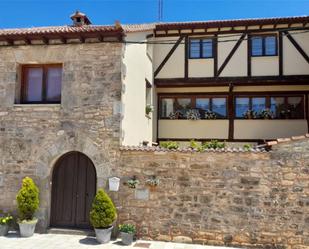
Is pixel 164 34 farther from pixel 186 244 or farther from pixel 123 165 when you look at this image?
pixel 186 244

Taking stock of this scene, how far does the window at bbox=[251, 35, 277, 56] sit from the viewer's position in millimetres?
12234

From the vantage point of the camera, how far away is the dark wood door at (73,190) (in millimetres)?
8445

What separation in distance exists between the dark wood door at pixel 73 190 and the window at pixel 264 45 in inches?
312

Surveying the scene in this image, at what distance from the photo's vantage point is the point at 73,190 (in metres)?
8.52

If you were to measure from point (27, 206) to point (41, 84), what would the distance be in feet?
11.0

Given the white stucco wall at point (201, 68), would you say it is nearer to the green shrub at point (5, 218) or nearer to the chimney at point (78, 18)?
the chimney at point (78, 18)

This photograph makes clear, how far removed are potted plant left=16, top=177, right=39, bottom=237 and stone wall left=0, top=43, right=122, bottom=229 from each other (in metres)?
0.31

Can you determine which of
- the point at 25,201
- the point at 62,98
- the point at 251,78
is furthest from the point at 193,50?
the point at 25,201

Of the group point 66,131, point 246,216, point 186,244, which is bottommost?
point 186,244

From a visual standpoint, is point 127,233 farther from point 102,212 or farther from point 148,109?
point 148,109

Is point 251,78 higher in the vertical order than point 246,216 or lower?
higher

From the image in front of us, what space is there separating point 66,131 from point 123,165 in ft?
5.90

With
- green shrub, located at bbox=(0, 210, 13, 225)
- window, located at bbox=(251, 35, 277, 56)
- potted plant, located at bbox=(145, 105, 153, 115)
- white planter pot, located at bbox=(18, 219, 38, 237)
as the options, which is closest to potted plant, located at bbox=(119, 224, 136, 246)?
→ white planter pot, located at bbox=(18, 219, 38, 237)

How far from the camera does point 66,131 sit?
840 centimetres
